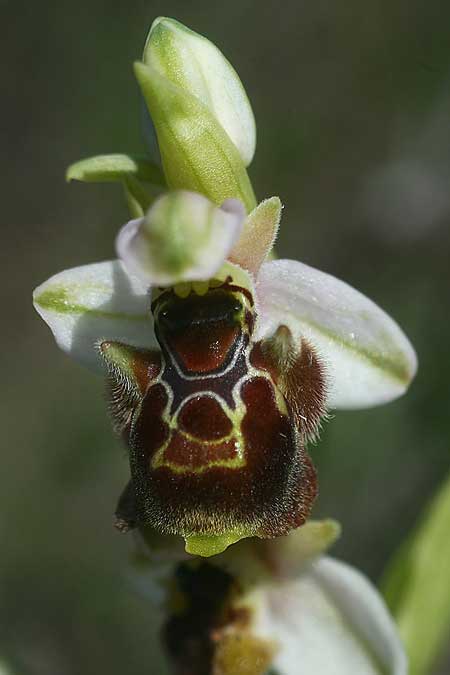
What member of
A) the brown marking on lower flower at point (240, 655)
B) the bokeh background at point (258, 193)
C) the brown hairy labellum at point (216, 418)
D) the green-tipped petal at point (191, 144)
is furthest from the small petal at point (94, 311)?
the bokeh background at point (258, 193)

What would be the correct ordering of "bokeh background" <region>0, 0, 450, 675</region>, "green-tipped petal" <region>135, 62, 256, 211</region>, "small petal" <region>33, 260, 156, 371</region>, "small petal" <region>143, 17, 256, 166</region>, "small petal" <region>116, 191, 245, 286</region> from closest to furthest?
"small petal" <region>116, 191, 245, 286</region>, "green-tipped petal" <region>135, 62, 256, 211</region>, "small petal" <region>143, 17, 256, 166</region>, "small petal" <region>33, 260, 156, 371</region>, "bokeh background" <region>0, 0, 450, 675</region>

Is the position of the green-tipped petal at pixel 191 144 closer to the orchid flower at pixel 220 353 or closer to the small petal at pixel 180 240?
the orchid flower at pixel 220 353

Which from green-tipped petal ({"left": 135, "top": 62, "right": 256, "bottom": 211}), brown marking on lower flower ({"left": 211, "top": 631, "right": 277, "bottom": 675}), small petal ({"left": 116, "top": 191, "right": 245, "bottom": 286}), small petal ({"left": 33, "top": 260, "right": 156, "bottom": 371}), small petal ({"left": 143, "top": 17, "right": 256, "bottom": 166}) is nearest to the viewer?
small petal ({"left": 116, "top": 191, "right": 245, "bottom": 286})

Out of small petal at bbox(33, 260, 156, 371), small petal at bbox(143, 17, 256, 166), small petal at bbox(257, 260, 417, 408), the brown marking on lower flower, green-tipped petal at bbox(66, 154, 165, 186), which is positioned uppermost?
small petal at bbox(143, 17, 256, 166)

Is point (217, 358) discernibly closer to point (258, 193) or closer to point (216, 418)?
point (216, 418)

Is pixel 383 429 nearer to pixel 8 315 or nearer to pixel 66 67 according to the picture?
pixel 8 315

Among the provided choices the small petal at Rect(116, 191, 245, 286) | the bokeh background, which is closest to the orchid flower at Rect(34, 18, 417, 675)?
the small petal at Rect(116, 191, 245, 286)

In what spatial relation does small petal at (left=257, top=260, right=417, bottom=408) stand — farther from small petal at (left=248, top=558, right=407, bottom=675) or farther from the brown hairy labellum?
small petal at (left=248, top=558, right=407, bottom=675)
